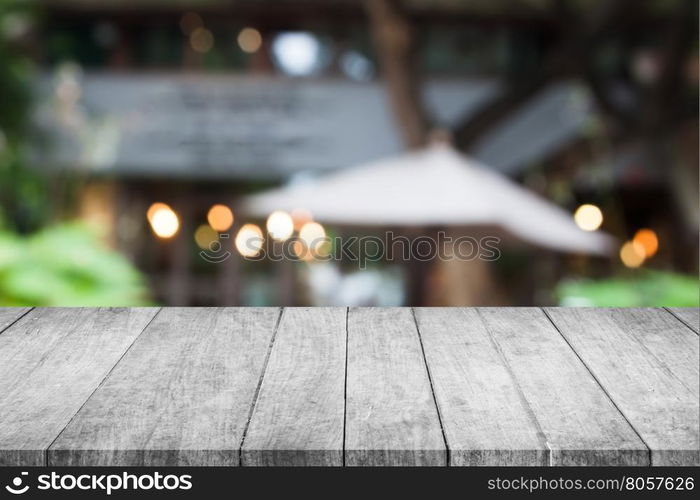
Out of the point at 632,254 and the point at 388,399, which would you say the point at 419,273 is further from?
the point at 388,399

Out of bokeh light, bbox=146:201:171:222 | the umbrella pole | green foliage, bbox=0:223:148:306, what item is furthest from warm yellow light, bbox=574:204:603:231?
green foliage, bbox=0:223:148:306

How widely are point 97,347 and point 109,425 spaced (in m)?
0.41

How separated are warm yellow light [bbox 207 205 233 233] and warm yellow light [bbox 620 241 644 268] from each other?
9.64 feet

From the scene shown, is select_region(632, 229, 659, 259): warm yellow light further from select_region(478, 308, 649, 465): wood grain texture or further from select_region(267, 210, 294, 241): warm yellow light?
select_region(478, 308, 649, 465): wood grain texture

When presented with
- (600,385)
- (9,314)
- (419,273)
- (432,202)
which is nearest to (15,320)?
(9,314)

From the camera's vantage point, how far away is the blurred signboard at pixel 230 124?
6.13 meters

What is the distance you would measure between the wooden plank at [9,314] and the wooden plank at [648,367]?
3.50 ft

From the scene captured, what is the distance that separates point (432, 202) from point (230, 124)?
2645mm

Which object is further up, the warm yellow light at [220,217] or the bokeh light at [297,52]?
the bokeh light at [297,52]

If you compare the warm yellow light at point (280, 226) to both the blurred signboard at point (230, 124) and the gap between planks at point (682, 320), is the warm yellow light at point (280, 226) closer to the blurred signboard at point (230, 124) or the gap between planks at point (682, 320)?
the blurred signboard at point (230, 124)

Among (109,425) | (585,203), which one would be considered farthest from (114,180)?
(109,425)

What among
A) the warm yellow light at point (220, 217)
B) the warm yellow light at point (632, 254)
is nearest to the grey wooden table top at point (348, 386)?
the warm yellow light at point (632, 254)

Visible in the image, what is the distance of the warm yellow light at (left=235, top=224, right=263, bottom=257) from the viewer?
5915 millimetres
